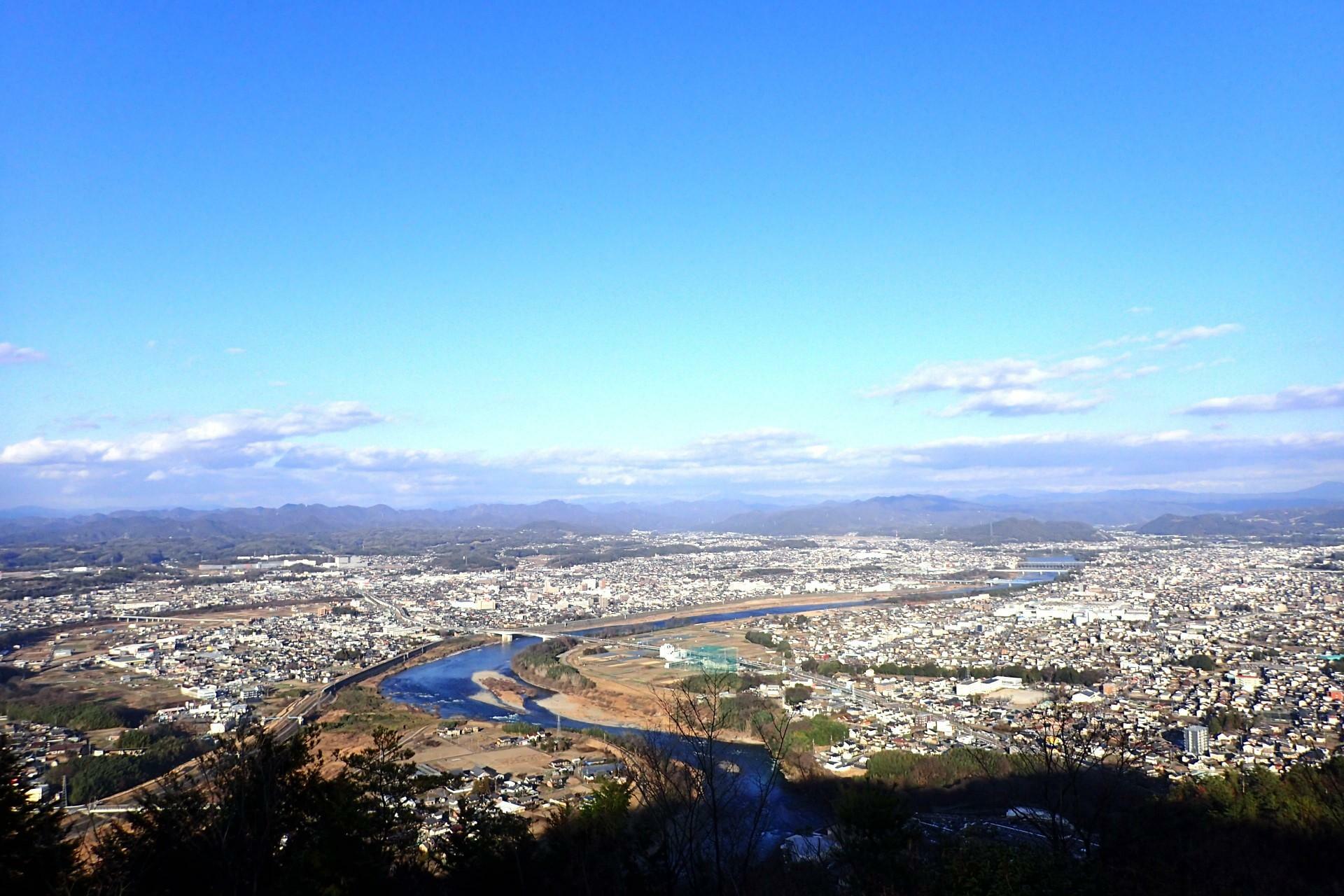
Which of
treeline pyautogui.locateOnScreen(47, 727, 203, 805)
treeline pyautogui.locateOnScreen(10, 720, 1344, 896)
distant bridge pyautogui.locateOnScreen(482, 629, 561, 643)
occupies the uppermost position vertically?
treeline pyautogui.locateOnScreen(10, 720, 1344, 896)

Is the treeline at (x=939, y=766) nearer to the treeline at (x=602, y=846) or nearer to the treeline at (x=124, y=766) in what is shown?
the treeline at (x=602, y=846)

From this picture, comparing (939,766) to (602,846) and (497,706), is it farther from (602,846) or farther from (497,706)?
(497,706)

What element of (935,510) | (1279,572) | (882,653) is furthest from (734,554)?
(935,510)

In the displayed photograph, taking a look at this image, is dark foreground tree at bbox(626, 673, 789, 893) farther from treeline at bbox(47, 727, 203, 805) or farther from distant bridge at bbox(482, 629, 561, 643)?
distant bridge at bbox(482, 629, 561, 643)

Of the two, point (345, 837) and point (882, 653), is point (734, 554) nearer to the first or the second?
point (882, 653)

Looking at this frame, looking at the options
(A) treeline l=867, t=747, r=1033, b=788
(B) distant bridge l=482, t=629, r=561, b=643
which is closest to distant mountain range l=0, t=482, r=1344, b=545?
(B) distant bridge l=482, t=629, r=561, b=643

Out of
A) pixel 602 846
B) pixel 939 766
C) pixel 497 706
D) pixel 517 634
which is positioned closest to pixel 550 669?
pixel 497 706

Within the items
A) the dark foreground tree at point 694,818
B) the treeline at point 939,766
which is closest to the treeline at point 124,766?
the dark foreground tree at point 694,818

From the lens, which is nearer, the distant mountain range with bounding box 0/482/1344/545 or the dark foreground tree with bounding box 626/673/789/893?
the dark foreground tree with bounding box 626/673/789/893
